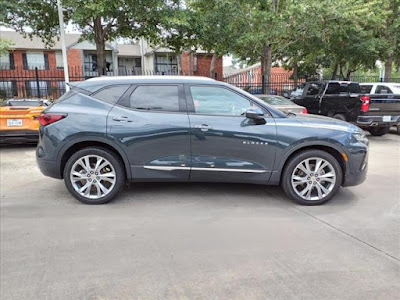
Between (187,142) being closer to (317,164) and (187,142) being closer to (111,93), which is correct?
(111,93)

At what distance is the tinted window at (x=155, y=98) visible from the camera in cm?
492

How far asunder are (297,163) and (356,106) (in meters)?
6.74

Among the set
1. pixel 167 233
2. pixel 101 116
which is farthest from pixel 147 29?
pixel 167 233

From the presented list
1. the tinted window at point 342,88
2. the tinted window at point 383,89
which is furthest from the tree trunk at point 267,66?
the tinted window at point 383,89

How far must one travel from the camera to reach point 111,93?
4.96 meters

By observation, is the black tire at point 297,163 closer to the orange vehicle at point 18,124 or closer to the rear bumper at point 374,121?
the orange vehicle at point 18,124

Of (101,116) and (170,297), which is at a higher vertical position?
(101,116)

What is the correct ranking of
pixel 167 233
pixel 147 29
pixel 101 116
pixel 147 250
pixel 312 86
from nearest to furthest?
1. pixel 147 250
2. pixel 167 233
3. pixel 101 116
4. pixel 312 86
5. pixel 147 29

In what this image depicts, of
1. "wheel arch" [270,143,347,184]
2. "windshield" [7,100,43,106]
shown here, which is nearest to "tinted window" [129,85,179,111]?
"wheel arch" [270,143,347,184]

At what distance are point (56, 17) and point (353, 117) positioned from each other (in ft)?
39.1

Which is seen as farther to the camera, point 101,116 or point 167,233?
point 101,116

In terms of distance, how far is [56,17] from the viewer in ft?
47.0

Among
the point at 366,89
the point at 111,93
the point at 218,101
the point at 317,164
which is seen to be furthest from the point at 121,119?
the point at 366,89

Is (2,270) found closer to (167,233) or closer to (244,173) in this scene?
(167,233)
